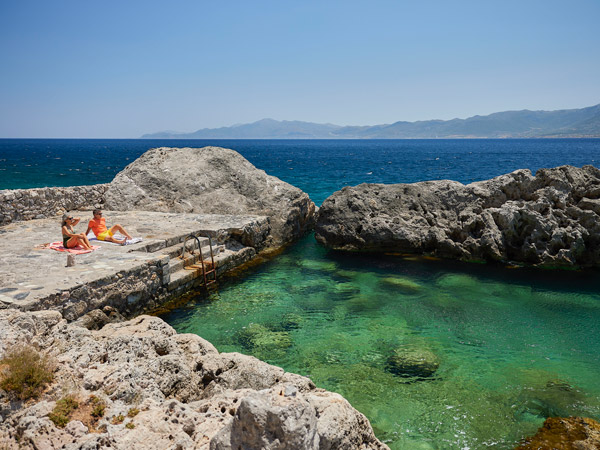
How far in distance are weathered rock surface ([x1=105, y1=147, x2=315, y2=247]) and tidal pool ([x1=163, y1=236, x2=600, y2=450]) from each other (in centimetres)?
339

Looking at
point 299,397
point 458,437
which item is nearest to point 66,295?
point 299,397

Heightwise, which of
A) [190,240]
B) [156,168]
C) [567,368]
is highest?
[156,168]

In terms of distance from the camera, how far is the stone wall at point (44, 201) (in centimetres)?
1459

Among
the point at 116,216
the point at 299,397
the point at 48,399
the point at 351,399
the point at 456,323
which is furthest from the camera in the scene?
the point at 116,216

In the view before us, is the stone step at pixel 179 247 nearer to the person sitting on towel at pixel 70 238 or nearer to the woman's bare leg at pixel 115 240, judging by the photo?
the woman's bare leg at pixel 115 240

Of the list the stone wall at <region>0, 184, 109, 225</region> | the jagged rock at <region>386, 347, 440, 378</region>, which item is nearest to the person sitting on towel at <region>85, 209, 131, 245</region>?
the stone wall at <region>0, 184, 109, 225</region>

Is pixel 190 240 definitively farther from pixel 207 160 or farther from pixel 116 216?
pixel 207 160

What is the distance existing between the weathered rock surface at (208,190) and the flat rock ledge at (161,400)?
11490 millimetres

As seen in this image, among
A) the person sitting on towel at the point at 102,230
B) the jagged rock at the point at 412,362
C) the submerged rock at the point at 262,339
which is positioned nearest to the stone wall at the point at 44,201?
the person sitting on towel at the point at 102,230

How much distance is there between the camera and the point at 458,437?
6.54 m

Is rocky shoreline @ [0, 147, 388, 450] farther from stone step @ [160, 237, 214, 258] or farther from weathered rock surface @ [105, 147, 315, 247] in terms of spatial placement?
weathered rock surface @ [105, 147, 315, 247]

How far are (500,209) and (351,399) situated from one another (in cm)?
1046

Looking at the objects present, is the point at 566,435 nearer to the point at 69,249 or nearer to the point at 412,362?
the point at 412,362

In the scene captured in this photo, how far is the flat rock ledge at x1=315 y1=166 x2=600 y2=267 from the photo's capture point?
14562mm
